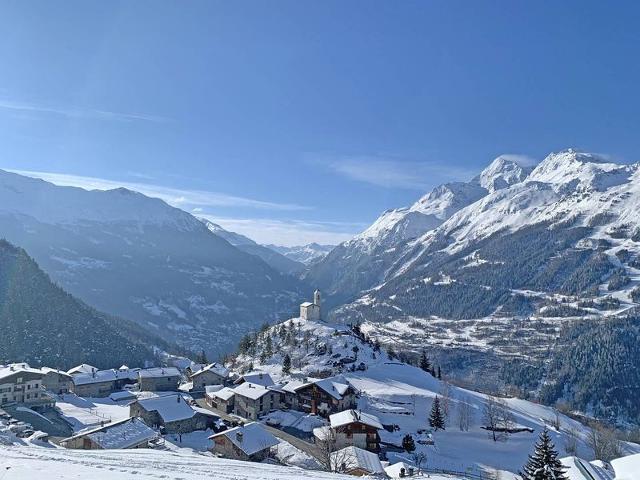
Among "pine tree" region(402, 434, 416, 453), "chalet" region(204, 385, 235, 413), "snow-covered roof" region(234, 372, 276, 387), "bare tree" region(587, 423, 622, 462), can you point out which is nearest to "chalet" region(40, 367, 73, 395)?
→ "chalet" region(204, 385, 235, 413)

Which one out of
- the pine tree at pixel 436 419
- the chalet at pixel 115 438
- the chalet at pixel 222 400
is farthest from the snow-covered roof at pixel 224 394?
the pine tree at pixel 436 419

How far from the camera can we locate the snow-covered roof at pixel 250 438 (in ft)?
180

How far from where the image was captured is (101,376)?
106 meters

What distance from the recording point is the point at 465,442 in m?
74.6

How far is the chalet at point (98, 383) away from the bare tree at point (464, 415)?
7043 centimetres

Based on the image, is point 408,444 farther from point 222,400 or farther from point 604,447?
point 604,447

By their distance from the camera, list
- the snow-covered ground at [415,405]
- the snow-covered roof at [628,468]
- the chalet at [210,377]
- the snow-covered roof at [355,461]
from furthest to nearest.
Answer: the chalet at [210,377] → the snow-covered ground at [415,405] → the snow-covered roof at [355,461] → the snow-covered roof at [628,468]

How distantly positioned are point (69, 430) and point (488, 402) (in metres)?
72.9

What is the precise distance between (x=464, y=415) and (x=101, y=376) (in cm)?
7426

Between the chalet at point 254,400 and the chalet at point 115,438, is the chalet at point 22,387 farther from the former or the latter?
the chalet at point 115,438

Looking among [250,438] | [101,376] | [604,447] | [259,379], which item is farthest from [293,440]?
[101,376]

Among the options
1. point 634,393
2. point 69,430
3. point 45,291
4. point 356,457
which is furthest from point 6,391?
point 634,393

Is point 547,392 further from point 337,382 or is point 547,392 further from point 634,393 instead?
point 337,382

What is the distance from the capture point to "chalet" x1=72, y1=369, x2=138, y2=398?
101m
